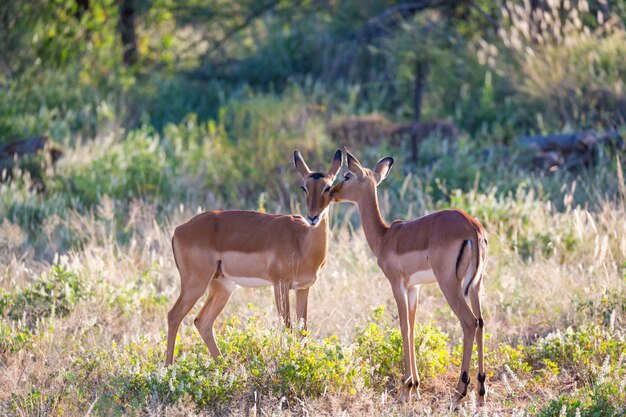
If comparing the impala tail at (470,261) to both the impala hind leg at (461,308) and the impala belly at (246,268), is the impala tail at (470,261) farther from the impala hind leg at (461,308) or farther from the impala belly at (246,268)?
the impala belly at (246,268)

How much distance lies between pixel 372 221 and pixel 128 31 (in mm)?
14897

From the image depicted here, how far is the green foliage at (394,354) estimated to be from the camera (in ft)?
22.0

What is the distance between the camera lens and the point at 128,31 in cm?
2061

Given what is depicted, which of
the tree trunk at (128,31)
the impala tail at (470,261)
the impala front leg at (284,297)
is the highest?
the impala tail at (470,261)

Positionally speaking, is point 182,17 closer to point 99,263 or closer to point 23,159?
point 23,159

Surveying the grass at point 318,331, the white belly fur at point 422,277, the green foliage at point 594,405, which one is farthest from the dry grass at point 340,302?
the white belly fur at point 422,277

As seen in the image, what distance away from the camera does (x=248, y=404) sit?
6352 millimetres

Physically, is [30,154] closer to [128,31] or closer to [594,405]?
[128,31]

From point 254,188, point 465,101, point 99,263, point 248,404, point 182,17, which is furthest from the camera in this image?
point 182,17

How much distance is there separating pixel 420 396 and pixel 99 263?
364 cm

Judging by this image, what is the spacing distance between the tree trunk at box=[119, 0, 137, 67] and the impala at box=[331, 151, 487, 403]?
14.2m

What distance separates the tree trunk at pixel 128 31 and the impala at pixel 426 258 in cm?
1419

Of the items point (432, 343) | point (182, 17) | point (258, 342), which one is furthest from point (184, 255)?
point (182, 17)

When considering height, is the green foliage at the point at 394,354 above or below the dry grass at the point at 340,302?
above
